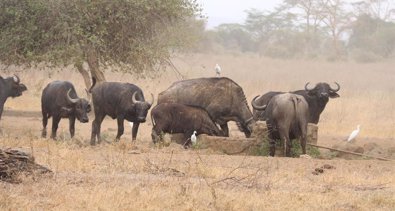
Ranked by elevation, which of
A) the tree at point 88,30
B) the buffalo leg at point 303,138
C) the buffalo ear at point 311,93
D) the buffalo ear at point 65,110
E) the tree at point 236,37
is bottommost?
the tree at point 236,37

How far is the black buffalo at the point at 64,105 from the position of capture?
1681 centimetres

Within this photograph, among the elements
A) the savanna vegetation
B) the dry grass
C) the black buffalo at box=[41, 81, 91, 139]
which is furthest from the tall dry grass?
the dry grass

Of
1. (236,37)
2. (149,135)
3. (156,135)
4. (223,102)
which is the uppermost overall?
(223,102)

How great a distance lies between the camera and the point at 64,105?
668 inches

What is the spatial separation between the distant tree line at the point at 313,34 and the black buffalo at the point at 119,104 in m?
35.4

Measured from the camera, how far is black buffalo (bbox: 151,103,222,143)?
15.4 meters

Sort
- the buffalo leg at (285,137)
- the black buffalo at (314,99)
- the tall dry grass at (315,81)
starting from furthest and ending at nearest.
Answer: the tall dry grass at (315,81) < the black buffalo at (314,99) < the buffalo leg at (285,137)

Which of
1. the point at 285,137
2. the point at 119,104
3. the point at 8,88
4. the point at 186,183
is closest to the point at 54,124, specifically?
the point at 119,104

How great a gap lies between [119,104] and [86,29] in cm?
633

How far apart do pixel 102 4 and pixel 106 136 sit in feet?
17.1

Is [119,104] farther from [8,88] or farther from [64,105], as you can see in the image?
[8,88]

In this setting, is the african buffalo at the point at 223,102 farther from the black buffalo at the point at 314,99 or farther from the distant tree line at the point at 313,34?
the distant tree line at the point at 313,34

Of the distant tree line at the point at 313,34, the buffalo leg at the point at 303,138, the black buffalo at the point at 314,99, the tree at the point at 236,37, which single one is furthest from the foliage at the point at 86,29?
the tree at the point at 236,37

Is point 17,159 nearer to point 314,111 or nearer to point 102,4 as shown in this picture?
point 314,111
